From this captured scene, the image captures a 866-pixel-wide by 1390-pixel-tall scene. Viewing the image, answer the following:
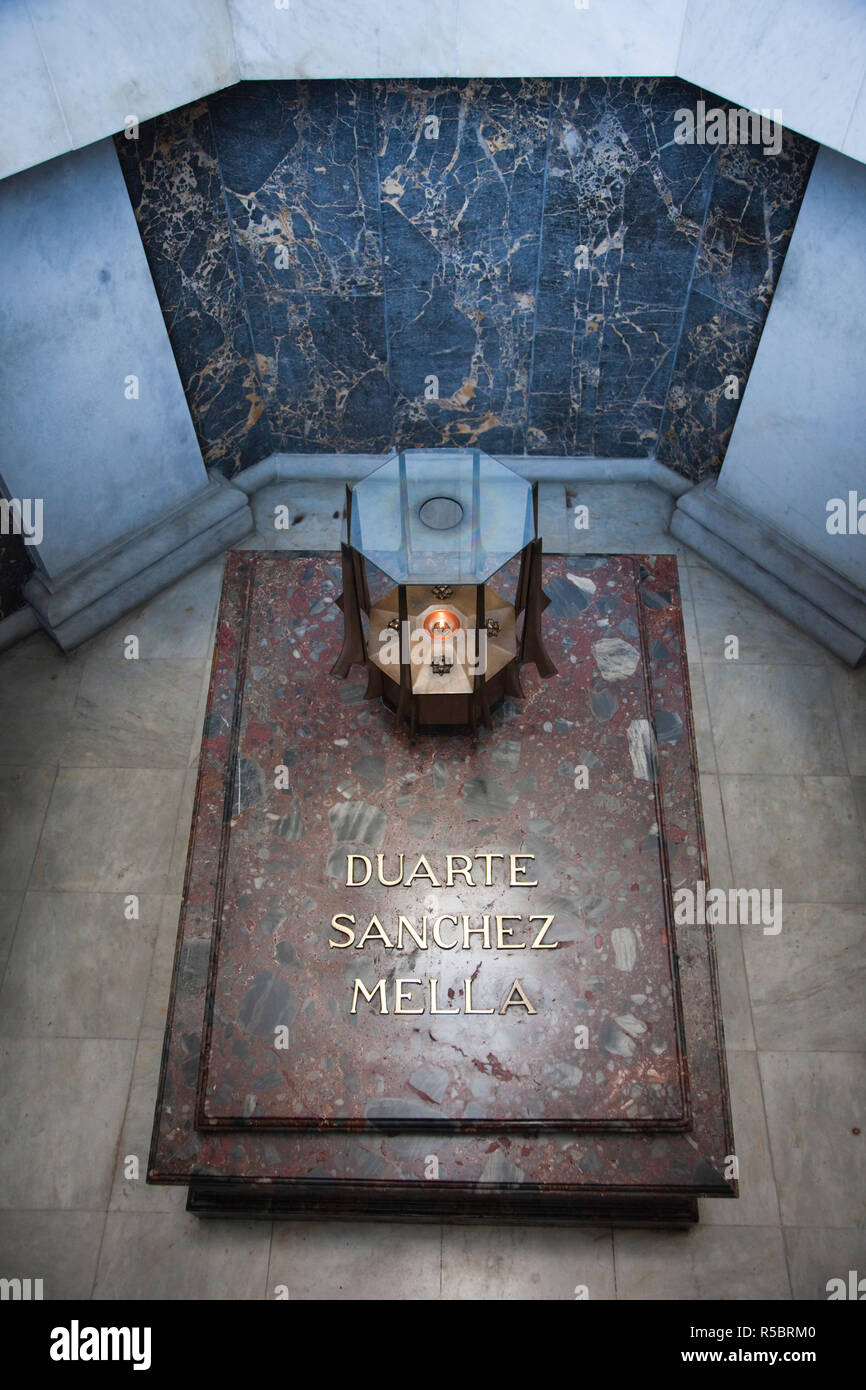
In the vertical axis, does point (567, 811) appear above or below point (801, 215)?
below

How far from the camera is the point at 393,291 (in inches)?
246

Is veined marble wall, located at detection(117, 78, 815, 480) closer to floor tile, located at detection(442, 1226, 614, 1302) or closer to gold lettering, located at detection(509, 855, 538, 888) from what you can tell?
gold lettering, located at detection(509, 855, 538, 888)

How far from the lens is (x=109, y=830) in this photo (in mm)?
5922

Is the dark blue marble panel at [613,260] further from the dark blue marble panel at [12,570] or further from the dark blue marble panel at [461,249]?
the dark blue marble panel at [12,570]

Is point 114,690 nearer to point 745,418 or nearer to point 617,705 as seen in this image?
point 617,705

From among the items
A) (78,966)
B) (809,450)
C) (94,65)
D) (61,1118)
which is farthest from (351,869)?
(94,65)

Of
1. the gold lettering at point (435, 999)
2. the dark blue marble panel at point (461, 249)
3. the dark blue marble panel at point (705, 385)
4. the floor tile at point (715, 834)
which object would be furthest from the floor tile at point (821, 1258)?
the dark blue marble panel at point (461, 249)

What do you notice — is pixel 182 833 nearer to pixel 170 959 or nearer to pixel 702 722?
pixel 170 959

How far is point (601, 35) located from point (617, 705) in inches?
111

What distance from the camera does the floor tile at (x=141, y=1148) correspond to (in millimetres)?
5012

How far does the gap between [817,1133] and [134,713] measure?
3841 millimetres

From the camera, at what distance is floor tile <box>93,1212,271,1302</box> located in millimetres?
4828

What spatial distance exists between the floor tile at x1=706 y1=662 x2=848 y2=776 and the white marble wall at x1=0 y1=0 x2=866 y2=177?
271 cm
